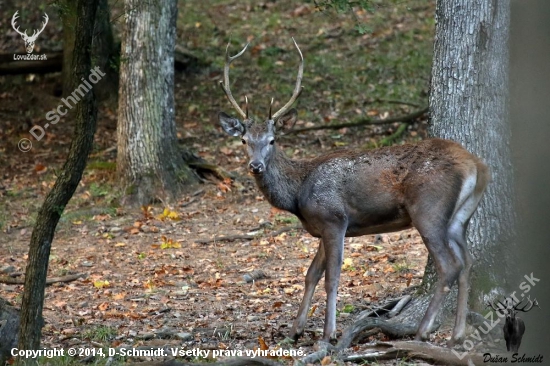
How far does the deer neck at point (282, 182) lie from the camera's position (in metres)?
8.84

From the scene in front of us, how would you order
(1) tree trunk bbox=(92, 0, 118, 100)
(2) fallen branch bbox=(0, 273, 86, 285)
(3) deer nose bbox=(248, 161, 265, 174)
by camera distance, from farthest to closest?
(1) tree trunk bbox=(92, 0, 118, 100), (2) fallen branch bbox=(0, 273, 86, 285), (3) deer nose bbox=(248, 161, 265, 174)

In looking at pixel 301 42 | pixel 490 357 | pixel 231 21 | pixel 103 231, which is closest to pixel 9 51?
pixel 231 21

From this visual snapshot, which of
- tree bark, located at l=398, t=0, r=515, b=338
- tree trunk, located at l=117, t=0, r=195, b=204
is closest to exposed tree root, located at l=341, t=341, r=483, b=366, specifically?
tree bark, located at l=398, t=0, r=515, b=338

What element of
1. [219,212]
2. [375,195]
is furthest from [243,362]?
[219,212]

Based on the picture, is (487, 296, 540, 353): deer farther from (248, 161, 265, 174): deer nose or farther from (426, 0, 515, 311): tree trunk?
(248, 161, 265, 174): deer nose

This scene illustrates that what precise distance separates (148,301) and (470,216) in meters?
4.12

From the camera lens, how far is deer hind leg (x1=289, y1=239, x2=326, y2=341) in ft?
27.5

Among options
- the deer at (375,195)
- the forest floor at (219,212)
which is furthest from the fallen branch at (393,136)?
the deer at (375,195)

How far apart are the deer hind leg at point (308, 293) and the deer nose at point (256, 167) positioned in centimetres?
95

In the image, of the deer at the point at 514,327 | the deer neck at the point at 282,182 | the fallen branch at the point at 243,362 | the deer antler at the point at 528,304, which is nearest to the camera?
the deer antler at the point at 528,304

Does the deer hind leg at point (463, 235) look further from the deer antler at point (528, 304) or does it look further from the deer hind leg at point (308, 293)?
the deer hind leg at point (308, 293)

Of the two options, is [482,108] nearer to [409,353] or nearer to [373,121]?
[409,353]

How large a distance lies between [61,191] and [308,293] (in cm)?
274

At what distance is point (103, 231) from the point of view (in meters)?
13.0
